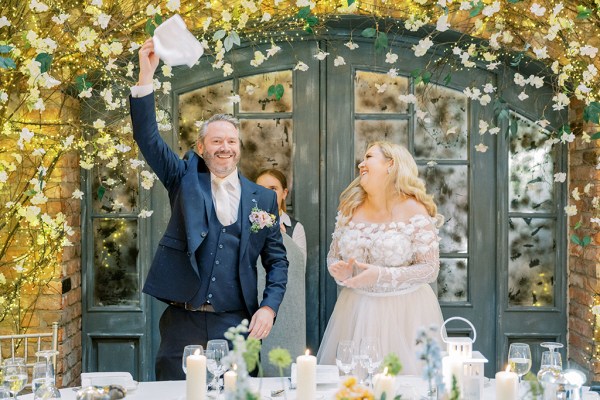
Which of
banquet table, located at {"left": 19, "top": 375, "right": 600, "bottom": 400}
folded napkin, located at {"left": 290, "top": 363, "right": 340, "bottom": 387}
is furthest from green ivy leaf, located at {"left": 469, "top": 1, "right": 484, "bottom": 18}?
folded napkin, located at {"left": 290, "top": 363, "right": 340, "bottom": 387}

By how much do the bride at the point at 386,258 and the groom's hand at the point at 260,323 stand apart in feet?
1.81

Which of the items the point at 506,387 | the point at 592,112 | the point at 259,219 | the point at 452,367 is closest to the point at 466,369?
the point at 452,367

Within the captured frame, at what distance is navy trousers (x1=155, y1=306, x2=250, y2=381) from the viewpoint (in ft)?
11.2

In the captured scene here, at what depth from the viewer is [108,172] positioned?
4.49 metres

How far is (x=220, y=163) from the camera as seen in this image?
3451 mm

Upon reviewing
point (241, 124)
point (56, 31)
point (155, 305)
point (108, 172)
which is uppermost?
point (56, 31)

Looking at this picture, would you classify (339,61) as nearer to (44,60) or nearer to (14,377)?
(44,60)

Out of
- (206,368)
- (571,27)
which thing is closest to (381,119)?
(571,27)

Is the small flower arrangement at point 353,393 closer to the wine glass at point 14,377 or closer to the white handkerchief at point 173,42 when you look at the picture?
the wine glass at point 14,377

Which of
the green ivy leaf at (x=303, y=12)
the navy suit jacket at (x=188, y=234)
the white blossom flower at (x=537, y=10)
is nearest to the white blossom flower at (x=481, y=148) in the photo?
the white blossom flower at (x=537, y=10)

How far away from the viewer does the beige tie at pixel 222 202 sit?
136 inches

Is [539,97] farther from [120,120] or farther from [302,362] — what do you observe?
[302,362]

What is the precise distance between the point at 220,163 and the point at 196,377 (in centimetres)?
131

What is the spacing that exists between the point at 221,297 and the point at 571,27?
7.62ft
